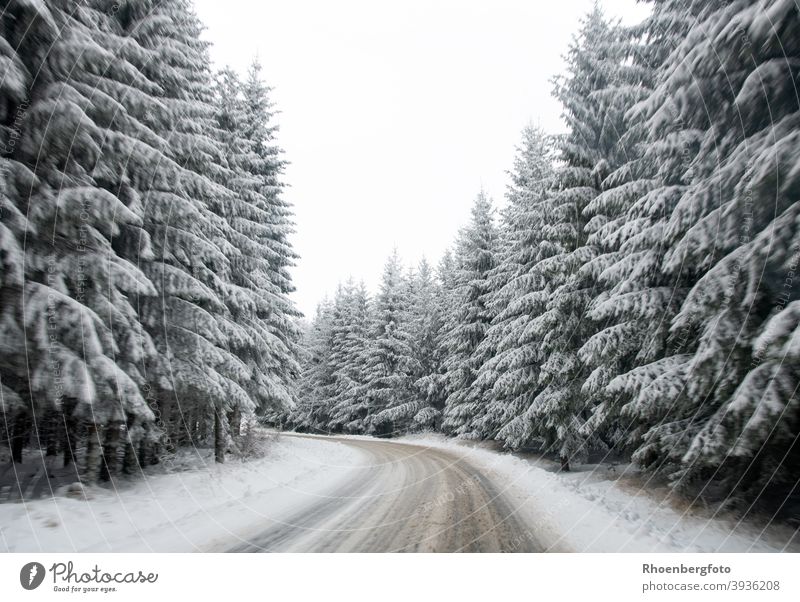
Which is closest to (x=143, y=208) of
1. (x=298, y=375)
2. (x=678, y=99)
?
(x=678, y=99)

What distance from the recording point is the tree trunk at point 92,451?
5727 mm

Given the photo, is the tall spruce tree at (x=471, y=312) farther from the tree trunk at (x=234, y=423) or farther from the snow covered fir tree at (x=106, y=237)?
the snow covered fir tree at (x=106, y=237)

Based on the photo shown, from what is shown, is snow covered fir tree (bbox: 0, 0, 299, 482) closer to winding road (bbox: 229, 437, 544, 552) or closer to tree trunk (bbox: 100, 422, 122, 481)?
tree trunk (bbox: 100, 422, 122, 481)

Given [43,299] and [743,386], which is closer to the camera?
[743,386]

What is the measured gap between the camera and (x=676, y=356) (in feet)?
18.0

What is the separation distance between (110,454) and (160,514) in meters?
2.12

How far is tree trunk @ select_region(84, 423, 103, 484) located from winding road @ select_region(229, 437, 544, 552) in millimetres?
3380

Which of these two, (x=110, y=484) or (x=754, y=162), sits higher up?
(x=754, y=162)

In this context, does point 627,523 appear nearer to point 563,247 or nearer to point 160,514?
point 160,514

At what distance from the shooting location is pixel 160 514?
5047 mm

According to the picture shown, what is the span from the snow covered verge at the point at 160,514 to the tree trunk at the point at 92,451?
0.38 m

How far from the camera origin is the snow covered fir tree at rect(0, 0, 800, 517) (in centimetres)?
403

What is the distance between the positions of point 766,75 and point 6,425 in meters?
10.2
